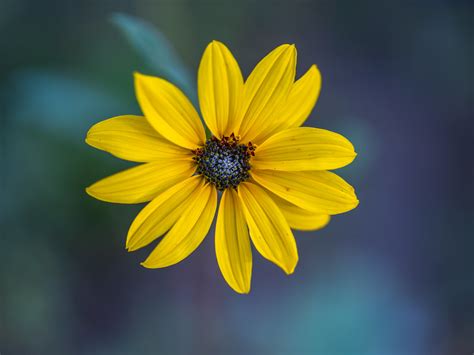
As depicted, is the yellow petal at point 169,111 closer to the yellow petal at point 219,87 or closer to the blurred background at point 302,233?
the yellow petal at point 219,87

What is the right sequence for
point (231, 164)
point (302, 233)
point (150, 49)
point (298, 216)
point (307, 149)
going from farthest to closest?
point (302, 233)
point (150, 49)
point (298, 216)
point (231, 164)
point (307, 149)

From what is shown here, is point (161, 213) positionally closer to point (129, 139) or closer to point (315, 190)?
point (129, 139)

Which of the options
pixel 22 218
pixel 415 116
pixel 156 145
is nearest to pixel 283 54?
pixel 156 145

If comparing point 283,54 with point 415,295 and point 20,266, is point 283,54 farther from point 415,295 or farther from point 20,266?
point 415,295

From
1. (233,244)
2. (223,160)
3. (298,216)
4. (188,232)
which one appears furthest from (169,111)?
(298,216)

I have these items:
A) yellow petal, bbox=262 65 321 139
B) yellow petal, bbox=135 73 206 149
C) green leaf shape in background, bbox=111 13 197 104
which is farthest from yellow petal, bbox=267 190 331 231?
green leaf shape in background, bbox=111 13 197 104

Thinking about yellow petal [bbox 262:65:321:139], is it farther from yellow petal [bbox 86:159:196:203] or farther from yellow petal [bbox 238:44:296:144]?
yellow petal [bbox 86:159:196:203]

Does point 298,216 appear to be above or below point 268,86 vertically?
below

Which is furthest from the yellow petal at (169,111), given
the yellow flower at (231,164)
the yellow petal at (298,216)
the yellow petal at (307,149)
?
the yellow petal at (298,216)
